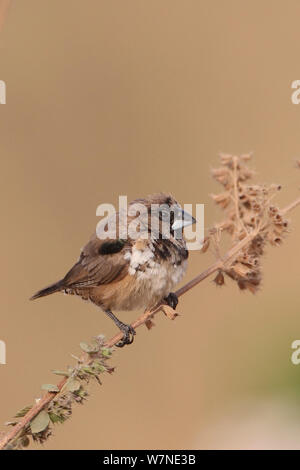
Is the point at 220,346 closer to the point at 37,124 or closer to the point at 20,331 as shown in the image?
the point at 20,331

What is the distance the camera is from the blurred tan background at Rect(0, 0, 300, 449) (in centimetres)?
476

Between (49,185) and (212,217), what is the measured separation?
1470 mm

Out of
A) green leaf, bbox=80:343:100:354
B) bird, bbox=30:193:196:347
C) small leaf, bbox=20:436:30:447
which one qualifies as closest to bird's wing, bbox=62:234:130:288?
bird, bbox=30:193:196:347

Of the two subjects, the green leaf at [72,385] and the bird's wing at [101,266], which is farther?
the bird's wing at [101,266]

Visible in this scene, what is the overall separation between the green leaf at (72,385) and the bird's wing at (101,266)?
131 centimetres

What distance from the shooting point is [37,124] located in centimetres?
598

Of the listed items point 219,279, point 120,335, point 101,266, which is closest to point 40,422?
point 120,335

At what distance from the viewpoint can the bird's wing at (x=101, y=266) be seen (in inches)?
116

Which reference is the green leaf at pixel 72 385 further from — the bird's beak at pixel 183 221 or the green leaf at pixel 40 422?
the bird's beak at pixel 183 221

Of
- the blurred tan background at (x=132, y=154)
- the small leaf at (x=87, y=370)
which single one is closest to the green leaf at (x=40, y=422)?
the small leaf at (x=87, y=370)

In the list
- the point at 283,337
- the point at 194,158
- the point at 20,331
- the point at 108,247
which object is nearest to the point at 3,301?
the point at 20,331

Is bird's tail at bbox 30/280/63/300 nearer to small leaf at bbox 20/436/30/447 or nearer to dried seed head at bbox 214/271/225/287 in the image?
dried seed head at bbox 214/271/225/287

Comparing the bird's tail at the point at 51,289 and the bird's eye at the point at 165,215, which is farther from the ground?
the bird's eye at the point at 165,215

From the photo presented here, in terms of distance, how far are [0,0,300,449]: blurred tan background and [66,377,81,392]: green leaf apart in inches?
79.1
